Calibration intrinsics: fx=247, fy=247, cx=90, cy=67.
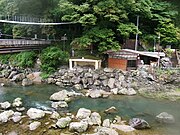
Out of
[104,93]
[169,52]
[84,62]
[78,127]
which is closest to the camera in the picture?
[78,127]

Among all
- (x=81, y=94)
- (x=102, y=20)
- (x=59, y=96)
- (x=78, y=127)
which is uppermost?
(x=102, y=20)

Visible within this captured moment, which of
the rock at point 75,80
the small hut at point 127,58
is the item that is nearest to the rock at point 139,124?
the rock at point 75,80

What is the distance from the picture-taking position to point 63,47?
1139 inches

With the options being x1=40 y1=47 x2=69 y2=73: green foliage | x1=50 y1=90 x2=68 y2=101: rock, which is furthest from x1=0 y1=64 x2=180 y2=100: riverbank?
x1=50 y1=90 x2=68 y2=101: rock

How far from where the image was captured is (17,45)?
1964 centimetres

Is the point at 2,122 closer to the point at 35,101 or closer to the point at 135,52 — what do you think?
the point at 35,101

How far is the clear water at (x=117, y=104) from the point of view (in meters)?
16.9

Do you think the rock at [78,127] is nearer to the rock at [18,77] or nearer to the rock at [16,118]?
the rock at [16,118]

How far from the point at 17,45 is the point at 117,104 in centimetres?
917

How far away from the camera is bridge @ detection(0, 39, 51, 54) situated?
1715 cm

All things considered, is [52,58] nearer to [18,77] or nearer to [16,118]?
[18,77]

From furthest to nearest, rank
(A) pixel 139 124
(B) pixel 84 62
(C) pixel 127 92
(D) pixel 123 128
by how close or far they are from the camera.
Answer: (B) pixel 84 62, (C) pixel 127 92, (A) pixel 139 124, (D) pixel 123 128

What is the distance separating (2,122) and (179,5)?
2537 centimetres

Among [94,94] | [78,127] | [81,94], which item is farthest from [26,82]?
[78,127]
